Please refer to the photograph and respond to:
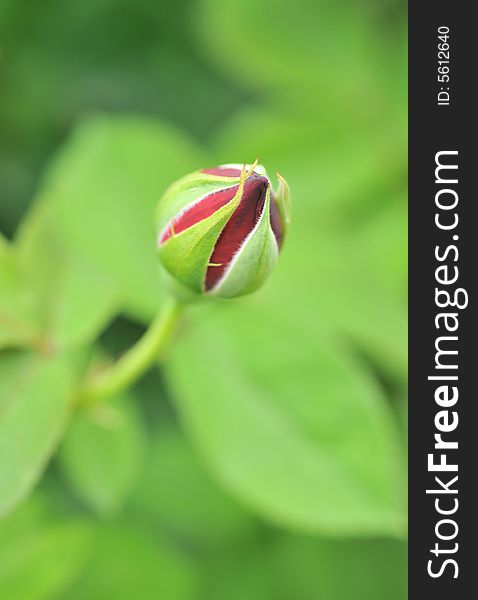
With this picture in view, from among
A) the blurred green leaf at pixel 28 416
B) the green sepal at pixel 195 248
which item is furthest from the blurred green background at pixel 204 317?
the green sepal at pixel 195 248

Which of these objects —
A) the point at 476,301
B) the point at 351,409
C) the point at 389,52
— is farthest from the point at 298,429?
the point at 389,52

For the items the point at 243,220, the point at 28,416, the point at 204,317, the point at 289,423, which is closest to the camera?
the point at 243,220

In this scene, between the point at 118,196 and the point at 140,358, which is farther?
the point at 118,196

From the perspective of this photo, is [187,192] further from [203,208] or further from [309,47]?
[309,47]

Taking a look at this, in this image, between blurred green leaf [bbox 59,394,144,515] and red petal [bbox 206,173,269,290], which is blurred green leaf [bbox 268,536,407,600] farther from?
red petal [bbox 206,173,269,290]

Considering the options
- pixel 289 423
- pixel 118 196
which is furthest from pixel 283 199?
pixel 118 196

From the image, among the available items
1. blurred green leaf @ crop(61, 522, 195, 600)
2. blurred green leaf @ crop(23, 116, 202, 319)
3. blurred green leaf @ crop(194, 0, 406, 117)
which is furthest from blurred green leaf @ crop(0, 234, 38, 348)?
blurred green leaf @ crop(194, 0, 406, 117)

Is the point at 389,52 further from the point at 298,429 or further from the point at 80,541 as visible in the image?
the point at 80,541
